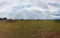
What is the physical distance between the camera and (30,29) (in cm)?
68

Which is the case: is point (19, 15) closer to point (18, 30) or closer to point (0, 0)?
point (18, 30)

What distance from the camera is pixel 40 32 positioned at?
67 cm

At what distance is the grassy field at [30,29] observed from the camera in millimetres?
653

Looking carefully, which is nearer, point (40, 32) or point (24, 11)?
point (40, 32)

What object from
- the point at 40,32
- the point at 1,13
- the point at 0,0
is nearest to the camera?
the point at 40,32

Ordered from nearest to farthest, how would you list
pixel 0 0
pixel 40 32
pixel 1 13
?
pixel 40 32, pixel 1 13, pixel 0 0

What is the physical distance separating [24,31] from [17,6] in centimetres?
20

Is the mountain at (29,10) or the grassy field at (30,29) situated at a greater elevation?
the mountain at (29,10)

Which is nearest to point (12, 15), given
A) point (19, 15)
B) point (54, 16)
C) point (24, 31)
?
point (19, 15)

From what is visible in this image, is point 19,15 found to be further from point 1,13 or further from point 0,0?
point 0,0

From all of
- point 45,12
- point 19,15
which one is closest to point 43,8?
point 45,12

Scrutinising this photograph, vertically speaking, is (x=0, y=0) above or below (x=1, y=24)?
above

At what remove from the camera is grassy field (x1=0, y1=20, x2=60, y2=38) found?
25.7 inches

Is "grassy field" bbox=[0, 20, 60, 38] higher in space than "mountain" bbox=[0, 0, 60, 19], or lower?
lower
